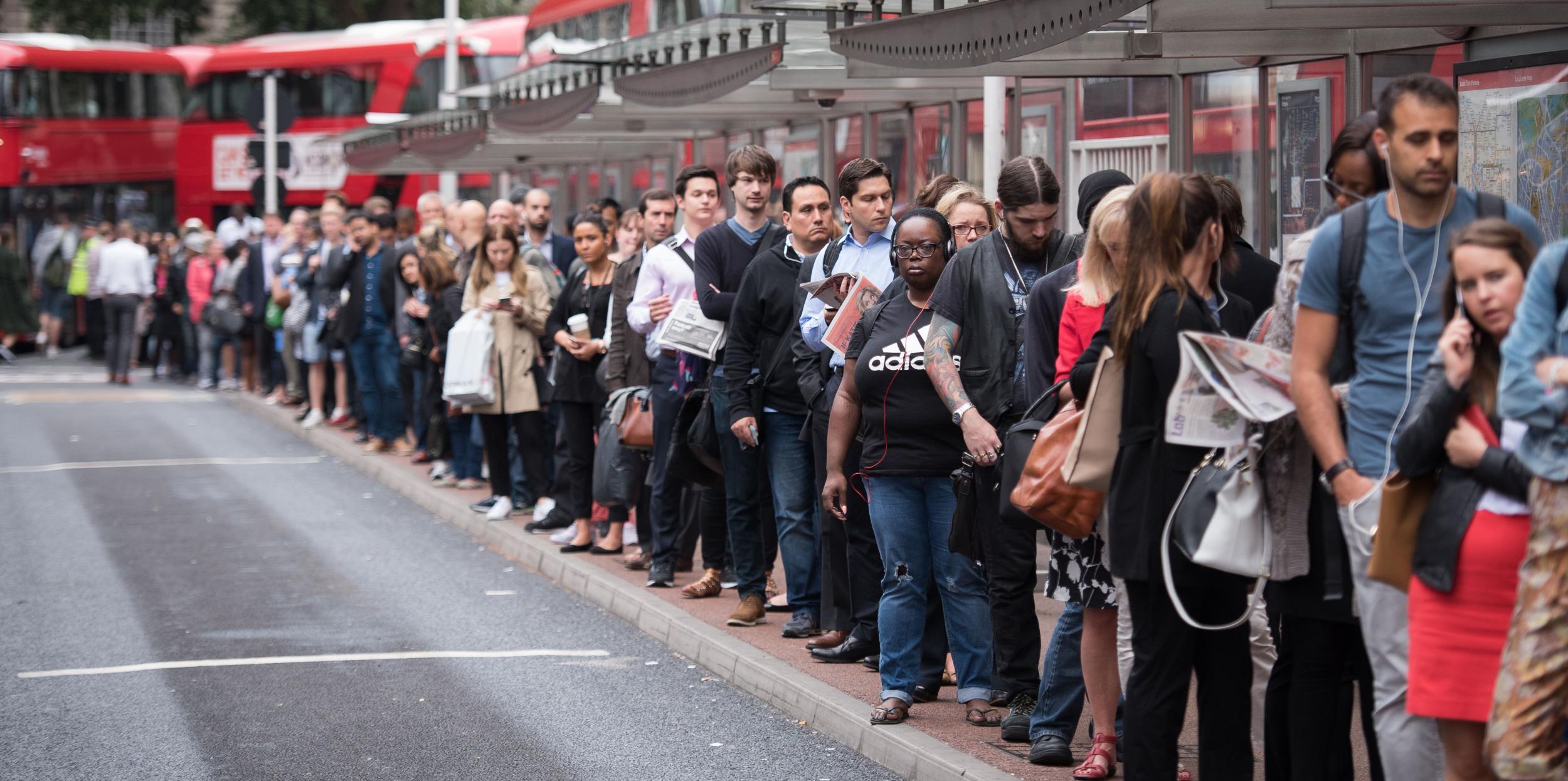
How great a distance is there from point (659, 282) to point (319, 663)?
2484 millimetres

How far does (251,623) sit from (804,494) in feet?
9.78

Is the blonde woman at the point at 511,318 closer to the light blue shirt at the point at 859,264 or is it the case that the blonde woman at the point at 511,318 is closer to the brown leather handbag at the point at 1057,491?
the light blue shirt at the point at 859,264

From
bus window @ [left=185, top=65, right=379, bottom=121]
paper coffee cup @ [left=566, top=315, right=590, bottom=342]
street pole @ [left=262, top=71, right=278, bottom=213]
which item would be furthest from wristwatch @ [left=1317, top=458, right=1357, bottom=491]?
bus window @ [left=185, top=65, right=379, bottom=121]

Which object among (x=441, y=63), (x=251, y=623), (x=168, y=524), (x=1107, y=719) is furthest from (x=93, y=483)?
(x=441, y=63)

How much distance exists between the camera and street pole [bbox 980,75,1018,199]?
31.1 feet

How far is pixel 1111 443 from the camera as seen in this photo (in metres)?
4.95

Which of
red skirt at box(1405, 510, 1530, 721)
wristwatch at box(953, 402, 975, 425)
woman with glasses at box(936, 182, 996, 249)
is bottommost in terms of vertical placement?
red skirt at box(1405, 510, 1530, 721)

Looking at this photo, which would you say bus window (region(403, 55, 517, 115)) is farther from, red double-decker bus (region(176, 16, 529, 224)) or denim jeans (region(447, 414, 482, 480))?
denim jeans (region(447, 414, 482, 480))

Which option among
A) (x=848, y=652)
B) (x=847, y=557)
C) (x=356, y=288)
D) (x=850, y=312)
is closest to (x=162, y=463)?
(x=356, y=288)

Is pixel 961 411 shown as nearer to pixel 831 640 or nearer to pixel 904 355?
pixel 904 355

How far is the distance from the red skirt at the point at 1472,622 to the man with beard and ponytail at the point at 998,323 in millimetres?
2099

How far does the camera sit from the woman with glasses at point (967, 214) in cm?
698

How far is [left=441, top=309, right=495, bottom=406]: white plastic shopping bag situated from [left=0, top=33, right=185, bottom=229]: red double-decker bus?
21.9 m

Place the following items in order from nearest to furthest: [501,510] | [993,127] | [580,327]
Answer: [993,127] < [580,327] < [501,510]
